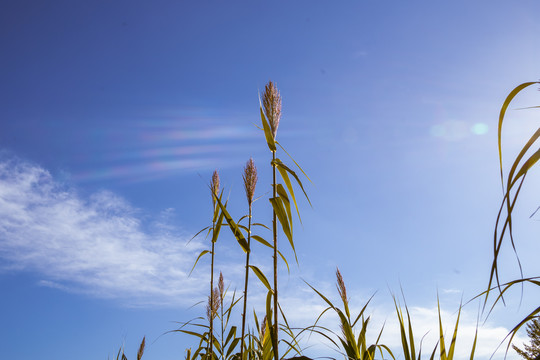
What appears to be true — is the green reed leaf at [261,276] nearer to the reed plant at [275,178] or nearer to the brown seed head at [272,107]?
the reed plant at [275,178]

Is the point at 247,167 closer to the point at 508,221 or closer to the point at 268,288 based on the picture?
the point at 268,288

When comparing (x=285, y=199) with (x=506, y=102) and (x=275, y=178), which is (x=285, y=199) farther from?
(x=506, y=102)

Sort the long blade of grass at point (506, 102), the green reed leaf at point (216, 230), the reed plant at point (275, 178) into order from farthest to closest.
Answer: the green reed leaf at point (216, 230), the reed plant at point (275, 178), the long blade of grass at point (506, 102)

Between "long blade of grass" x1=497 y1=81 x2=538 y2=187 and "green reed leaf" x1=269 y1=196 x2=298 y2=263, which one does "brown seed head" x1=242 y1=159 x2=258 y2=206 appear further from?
"long blade of grass" x1=497 y1=81 x2=538 y2=187

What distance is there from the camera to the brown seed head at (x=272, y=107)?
230 cm

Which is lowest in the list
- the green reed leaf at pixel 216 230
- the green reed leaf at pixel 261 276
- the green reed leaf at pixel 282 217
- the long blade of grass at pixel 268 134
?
the green reed leaf at pixel 261 276

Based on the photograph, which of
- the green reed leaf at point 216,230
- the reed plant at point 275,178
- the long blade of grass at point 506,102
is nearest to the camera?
the long blade of grass at point 506,102

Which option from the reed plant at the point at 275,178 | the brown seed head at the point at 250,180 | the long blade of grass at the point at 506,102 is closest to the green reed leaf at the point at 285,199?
the reed plant at the point at 275,178

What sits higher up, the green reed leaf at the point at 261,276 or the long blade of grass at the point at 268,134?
the long blade of grass at the point at 268,134

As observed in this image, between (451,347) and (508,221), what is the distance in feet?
4.12

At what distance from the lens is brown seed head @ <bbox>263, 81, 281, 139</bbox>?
230 centimetres

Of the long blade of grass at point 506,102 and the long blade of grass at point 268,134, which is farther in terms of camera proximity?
the long blade of grass at point 268,134

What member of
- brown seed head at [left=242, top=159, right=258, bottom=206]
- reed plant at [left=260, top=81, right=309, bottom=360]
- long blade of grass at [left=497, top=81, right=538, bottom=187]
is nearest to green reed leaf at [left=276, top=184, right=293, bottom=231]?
reed plant at [left=260, top=81, right=309, bottom=360]

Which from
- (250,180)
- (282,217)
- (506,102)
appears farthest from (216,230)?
(506,102)
